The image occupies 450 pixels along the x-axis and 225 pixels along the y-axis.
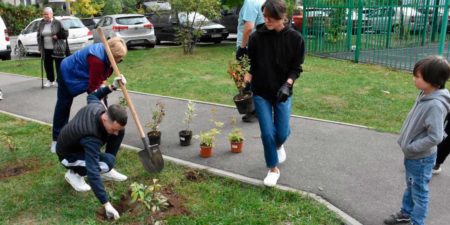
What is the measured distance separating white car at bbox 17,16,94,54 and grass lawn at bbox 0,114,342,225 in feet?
37.7

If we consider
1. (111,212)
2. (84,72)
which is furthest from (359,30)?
(111,212)

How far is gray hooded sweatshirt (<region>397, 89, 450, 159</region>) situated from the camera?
321cm

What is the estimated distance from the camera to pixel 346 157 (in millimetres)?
5297

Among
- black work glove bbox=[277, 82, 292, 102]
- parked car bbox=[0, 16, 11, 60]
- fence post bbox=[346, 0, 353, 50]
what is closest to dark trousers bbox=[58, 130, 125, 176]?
black work glove bbox=[277, 82, 292, 102]

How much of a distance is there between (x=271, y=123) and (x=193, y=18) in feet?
37.3

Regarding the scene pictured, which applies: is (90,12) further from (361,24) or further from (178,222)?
(178,222)

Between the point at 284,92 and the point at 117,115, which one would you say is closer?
the point at 117,115

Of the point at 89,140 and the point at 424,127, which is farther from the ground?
the point at 424,127

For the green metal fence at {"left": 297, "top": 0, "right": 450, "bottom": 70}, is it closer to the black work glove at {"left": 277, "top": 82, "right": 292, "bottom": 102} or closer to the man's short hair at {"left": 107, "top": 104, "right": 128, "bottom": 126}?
the black work glove at {"left": 277, "top": 82, "right": 292, "bottom": 102}

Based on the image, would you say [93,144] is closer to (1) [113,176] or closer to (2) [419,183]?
(1) [113,176]

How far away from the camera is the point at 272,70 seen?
4301 mm

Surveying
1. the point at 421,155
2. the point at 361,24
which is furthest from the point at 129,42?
the point at 421,155

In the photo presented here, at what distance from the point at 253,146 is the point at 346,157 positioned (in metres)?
1.14

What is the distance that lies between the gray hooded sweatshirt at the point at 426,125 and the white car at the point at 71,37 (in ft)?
46.3
